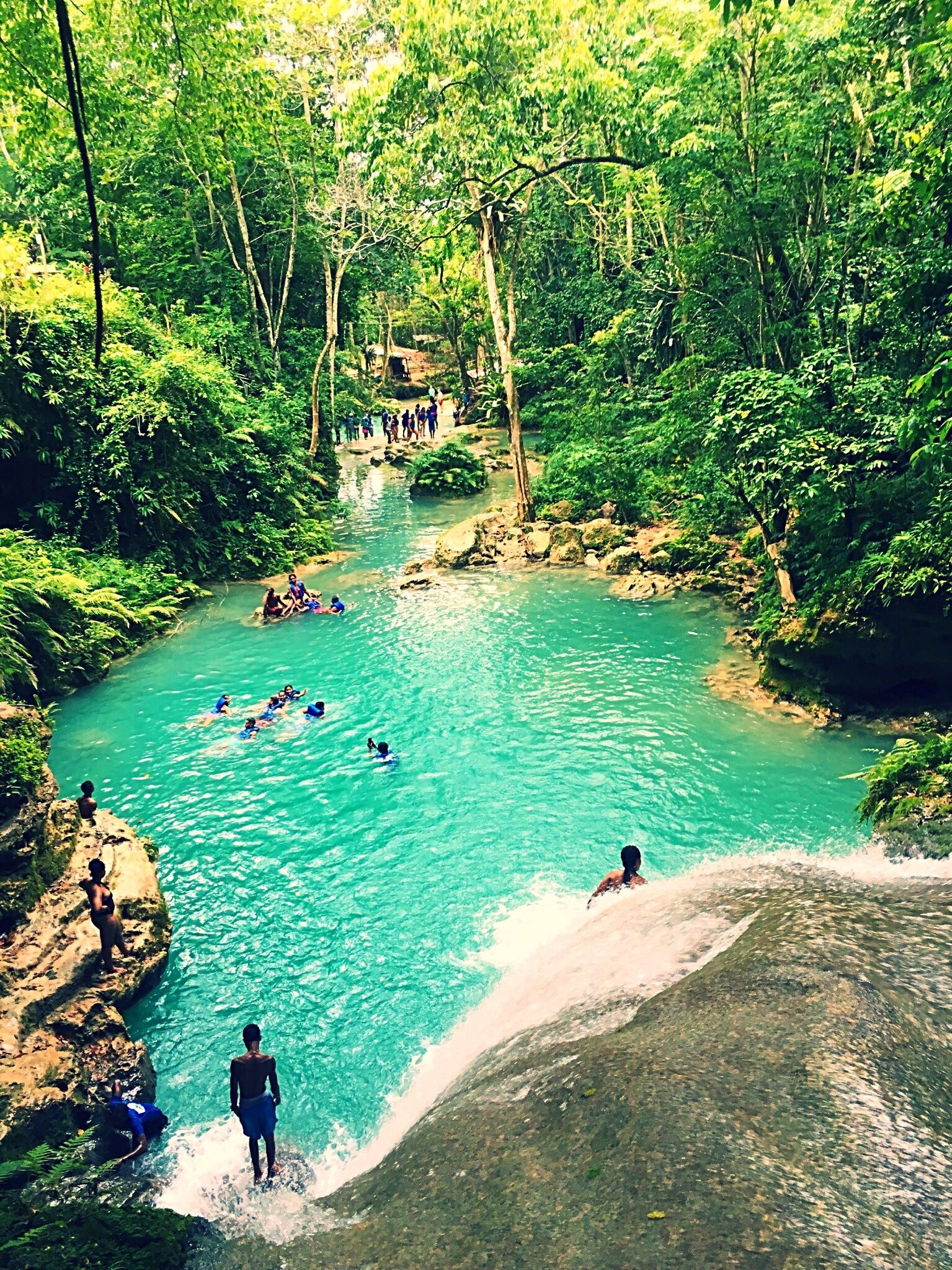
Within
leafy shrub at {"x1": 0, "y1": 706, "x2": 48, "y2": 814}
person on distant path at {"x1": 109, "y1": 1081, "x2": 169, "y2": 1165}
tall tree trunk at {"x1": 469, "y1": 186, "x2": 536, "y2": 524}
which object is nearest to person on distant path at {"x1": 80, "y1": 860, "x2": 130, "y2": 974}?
leafy shrub at {"x1": 0, "y1": 706, "x2": 48, "y2": 814}

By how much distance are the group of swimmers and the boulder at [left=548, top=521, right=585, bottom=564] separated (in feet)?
23.0

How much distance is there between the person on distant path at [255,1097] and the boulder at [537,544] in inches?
766

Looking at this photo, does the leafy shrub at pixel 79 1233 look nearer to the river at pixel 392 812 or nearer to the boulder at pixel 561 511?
the river at pixel 392 812

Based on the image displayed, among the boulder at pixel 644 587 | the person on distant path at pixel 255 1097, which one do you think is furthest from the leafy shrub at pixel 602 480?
the person on distant path at pixel 255 1097

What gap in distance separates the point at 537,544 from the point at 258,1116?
20218 millimetres

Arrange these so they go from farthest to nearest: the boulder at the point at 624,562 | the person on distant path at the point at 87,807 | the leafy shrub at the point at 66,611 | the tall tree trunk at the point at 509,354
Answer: the tall tree trunk at the point at 509,354, the boulder at the point at 624,562, the leafy shrub at the point at 66,611, the person on distant path at the point at 87,807

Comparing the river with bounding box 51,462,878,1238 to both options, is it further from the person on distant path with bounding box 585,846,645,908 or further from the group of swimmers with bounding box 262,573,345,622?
the group of swimmers with bounding box 262,573,345,622

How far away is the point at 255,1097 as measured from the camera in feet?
23.6

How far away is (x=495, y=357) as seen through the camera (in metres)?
51.0

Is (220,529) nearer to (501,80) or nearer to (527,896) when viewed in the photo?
(501,80)

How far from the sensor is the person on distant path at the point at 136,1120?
7625 millimetres

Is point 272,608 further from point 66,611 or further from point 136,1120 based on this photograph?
point 136,1120

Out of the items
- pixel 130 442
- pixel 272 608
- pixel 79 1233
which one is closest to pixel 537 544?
pixel 272 608

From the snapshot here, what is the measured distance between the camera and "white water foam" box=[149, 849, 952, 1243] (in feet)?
23.4
